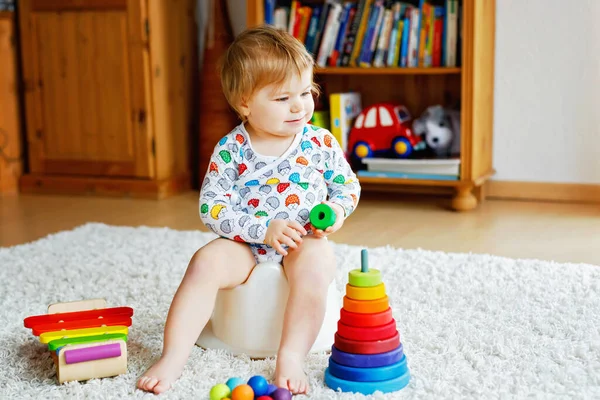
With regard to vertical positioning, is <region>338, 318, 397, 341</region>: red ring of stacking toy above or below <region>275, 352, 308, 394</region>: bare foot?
above

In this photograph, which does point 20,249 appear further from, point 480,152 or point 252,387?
point 480,152

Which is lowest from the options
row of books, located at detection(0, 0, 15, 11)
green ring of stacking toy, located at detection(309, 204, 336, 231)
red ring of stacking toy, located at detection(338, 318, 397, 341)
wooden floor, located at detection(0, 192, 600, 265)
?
wooden floor, located at detection(0, 192, 600, 265)

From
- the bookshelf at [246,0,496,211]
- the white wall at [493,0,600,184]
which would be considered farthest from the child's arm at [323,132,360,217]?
the white wall at [493,0,600,184]

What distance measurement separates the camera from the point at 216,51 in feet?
9.68

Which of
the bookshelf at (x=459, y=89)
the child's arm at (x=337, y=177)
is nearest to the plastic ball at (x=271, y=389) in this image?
the child's arm at (x=337, y=177)

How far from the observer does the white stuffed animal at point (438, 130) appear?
262 centimetres

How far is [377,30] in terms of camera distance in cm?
263

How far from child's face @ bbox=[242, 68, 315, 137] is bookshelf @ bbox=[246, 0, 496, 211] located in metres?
1.13

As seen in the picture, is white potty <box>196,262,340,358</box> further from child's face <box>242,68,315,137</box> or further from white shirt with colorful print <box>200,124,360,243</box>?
child's face <box>242,68,315,137</box>

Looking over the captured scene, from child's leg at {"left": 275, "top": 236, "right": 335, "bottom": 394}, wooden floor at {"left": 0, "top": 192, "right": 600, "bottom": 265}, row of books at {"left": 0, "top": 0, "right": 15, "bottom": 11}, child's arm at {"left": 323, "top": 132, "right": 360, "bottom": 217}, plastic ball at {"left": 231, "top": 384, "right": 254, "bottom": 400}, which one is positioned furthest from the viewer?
row of books at {"left": 0, "top": 0, "right": 15, "bottom": 11}

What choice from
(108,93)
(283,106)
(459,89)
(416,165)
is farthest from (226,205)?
(108,93)

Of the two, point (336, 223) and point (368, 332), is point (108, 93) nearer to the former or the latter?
point (336, 223)

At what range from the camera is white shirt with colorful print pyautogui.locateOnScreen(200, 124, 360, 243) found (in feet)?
4.33

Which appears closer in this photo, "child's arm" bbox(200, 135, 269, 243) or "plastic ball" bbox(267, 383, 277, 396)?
"plastic ball" bbox(267, 383, 277, 396)
